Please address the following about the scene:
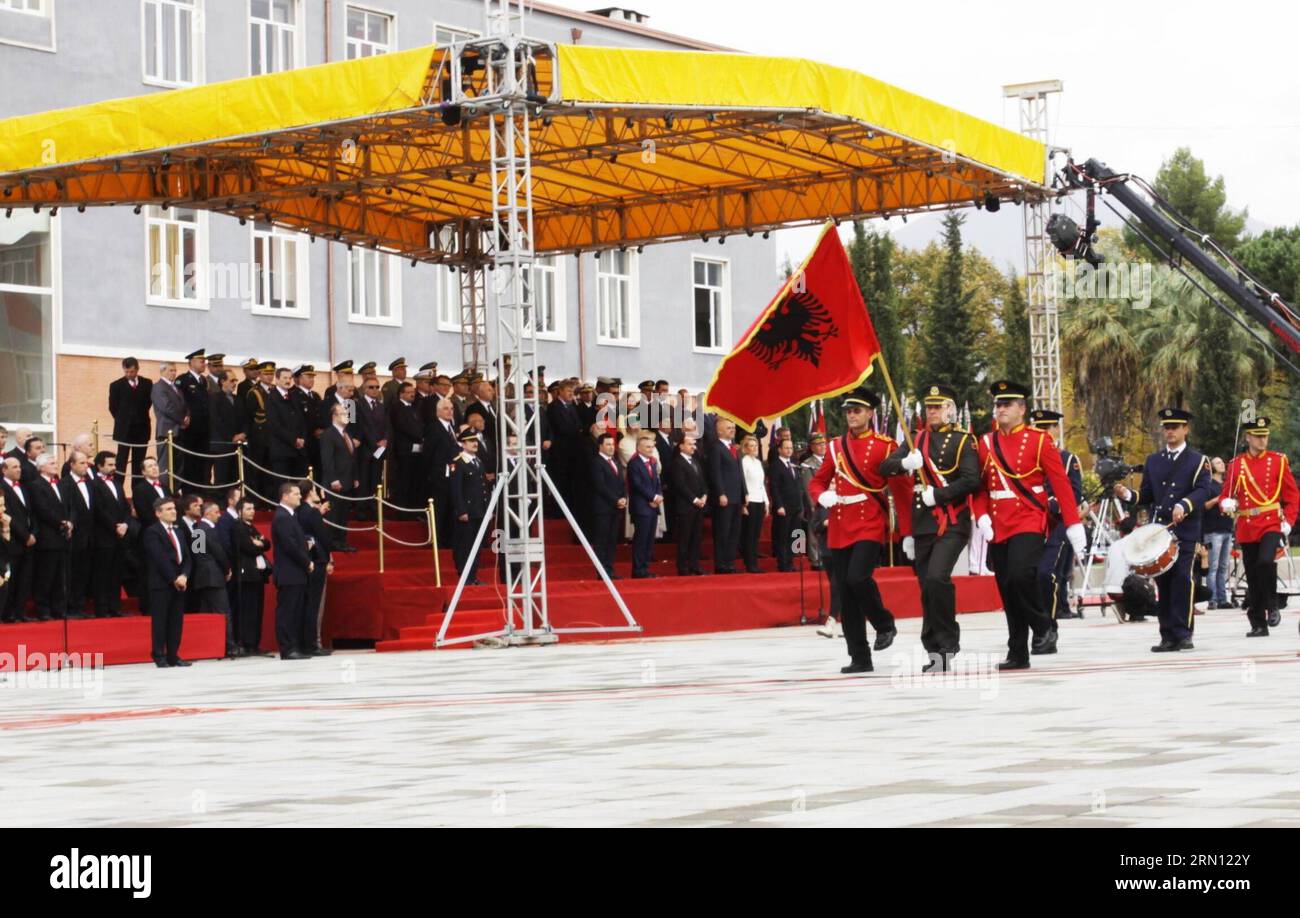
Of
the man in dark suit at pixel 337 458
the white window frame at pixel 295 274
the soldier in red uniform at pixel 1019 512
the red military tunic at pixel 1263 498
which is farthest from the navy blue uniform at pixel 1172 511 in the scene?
the white window frame at pixel 295 274

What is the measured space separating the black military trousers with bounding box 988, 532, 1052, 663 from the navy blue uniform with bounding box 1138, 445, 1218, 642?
7.50ft

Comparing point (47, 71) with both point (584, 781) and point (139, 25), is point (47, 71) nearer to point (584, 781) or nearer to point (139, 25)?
point (139, 25)

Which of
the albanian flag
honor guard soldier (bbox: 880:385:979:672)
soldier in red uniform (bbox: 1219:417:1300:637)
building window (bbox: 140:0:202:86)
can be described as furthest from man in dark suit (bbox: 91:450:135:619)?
building window (bbox: 140:0:202:86)

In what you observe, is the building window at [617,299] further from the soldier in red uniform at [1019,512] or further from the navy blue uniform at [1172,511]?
the soldier in red uniform at [1019,512]

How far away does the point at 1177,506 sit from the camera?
16953 millimetres

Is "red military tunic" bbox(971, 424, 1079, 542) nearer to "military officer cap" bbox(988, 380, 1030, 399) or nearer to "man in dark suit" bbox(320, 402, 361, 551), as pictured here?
"military officer cap" bbox(988, 380, 1030, 399)

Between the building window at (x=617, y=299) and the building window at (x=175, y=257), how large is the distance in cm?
1004

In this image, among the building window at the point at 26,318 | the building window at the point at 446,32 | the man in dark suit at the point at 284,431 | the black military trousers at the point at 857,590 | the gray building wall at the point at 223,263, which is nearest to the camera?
the black military trousers at the point at 857,590

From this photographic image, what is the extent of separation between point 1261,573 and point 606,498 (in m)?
8.34

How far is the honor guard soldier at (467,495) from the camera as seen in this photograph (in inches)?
894

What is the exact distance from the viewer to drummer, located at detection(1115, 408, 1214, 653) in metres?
16.6

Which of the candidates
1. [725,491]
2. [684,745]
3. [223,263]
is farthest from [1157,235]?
[684,745]

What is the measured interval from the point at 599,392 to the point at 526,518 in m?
6.06

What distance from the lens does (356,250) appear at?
37.4m
